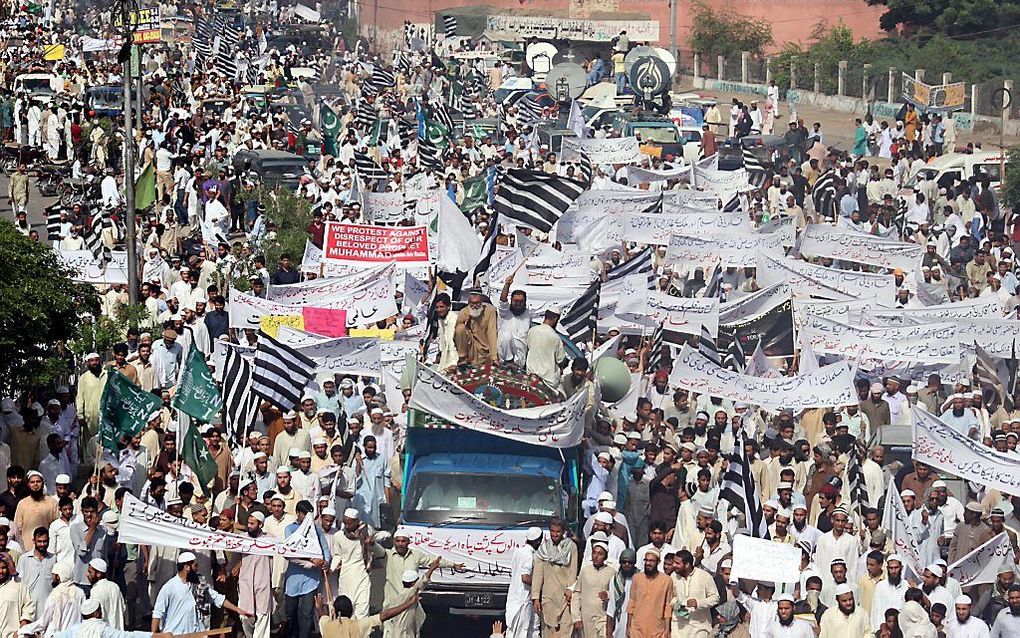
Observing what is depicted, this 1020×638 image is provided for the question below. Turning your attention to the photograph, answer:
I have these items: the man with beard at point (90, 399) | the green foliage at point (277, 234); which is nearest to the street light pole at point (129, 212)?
the green foliage at point (277, 234)

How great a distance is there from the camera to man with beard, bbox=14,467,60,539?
13.0m

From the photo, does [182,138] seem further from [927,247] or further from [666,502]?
[666,502]

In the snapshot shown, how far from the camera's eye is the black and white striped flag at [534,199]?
77.5ft

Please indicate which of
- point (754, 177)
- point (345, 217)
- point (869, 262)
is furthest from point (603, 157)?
point (869, 262)

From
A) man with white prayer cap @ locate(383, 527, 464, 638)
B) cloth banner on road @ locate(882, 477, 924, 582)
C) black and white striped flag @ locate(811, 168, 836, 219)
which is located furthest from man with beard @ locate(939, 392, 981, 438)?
black and white striped flag @ locate(811, 168, 836, 219)

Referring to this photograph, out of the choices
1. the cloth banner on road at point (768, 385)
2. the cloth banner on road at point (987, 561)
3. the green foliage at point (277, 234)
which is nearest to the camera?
the cloth banner on road at point (987, 561)

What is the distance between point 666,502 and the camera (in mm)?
14453

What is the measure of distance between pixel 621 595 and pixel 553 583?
1.40ft

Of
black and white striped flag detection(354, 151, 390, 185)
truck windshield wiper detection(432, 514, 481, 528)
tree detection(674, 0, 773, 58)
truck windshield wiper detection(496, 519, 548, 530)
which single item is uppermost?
tree detection(674, 0, 773, 58)

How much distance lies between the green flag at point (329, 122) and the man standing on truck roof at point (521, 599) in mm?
24052

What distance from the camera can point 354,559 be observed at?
12609 millimetres

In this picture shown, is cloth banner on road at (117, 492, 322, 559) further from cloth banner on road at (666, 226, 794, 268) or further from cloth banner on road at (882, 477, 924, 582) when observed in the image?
cloth banner on road at (666, 226, 794, 268)

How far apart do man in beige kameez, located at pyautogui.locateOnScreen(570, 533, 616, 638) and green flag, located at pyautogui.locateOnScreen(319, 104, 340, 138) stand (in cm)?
2422

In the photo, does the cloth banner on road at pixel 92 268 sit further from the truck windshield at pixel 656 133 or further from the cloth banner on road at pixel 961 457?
the truck windshield at pixel 656 133
